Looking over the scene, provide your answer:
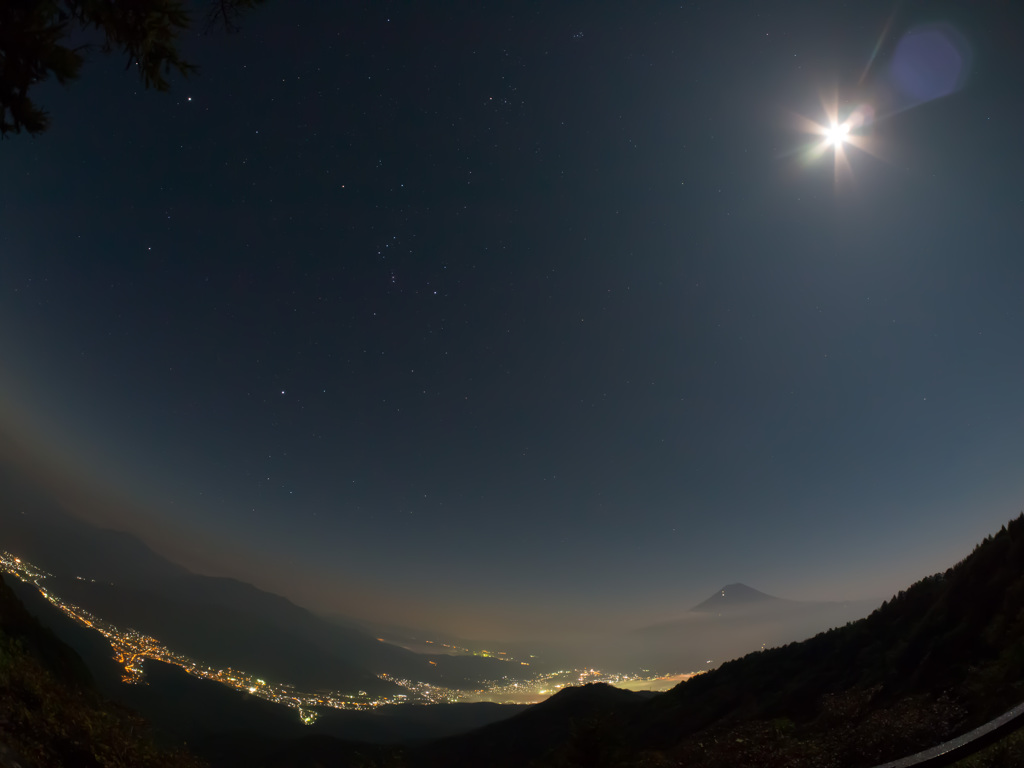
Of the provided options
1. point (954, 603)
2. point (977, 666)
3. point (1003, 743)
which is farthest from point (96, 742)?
point (954, 603)

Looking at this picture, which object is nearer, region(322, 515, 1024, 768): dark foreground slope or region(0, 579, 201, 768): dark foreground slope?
region(0, 579, 201, 768): dark foreground slope

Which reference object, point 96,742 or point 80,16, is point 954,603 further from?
point 80,16

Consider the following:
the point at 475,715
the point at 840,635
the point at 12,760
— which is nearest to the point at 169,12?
the point at 12,760

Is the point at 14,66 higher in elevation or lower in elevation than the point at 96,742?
higher

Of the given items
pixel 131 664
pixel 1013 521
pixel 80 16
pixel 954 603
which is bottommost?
pixel 131 664

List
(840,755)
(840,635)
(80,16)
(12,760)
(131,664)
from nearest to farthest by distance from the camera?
1. (12,760)
2. (80,16)
3. (840,755)
4. (840,635)
5. (131,664)

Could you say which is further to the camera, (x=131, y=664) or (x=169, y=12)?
(x=131, y=664)

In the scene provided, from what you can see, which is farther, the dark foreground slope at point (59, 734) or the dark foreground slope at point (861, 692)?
the dark foreground slope at point (861, 692)

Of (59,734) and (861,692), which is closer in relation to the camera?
(59,734)

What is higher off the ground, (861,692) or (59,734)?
(861,692)

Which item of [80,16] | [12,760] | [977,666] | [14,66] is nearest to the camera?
[12,760]
